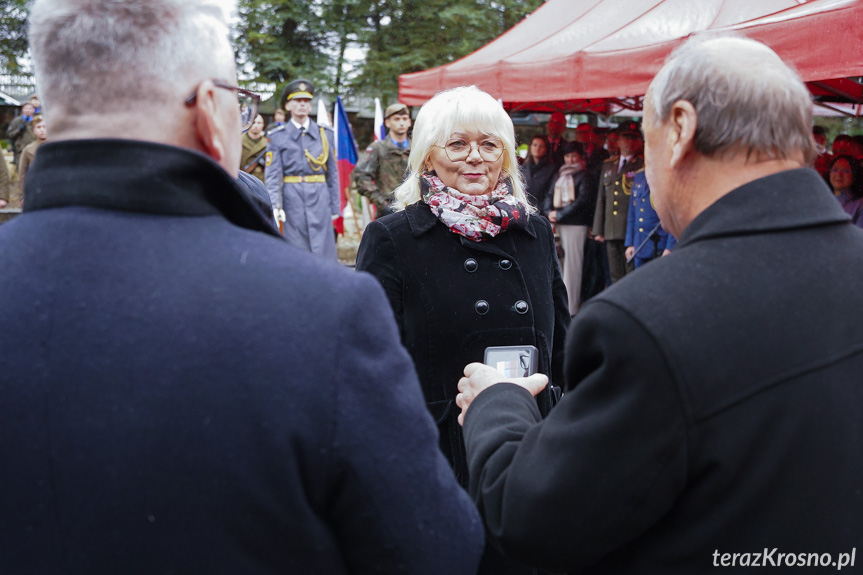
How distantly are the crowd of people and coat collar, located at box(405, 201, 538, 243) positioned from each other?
3.51 ft

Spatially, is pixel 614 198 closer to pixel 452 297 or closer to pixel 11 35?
pixel 452 297

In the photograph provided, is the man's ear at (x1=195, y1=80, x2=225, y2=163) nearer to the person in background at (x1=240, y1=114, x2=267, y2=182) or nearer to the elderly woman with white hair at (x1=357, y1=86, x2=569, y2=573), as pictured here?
the elderly woman with white hair at (x1=357, y1=86, x2=569, y2=573)

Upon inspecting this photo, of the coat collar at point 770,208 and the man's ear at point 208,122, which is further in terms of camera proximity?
the coat collar at point 770,208

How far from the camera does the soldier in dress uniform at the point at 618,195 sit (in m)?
8.41

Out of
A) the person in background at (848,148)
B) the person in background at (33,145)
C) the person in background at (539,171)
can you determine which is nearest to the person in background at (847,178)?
the person in background at (848,148)

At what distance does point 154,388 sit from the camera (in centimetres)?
99

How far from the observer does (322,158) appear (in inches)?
360

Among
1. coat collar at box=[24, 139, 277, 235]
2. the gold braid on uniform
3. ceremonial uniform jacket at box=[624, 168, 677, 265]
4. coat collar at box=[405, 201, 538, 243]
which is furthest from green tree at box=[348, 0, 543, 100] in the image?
coat collar at box=[24, 139, 277, 235]

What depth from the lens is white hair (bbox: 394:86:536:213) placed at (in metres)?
2.74

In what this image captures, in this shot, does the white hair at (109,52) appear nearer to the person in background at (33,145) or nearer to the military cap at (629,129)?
the military cap at (629,129)

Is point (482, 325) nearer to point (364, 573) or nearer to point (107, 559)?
point (364, 573)

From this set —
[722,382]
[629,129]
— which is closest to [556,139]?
[629,129]

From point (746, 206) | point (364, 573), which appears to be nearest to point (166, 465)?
point (364, 573)

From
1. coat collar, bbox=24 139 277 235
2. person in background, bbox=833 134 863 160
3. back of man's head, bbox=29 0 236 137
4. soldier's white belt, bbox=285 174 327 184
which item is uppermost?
back of man's head, bbox=29 0 236 137
